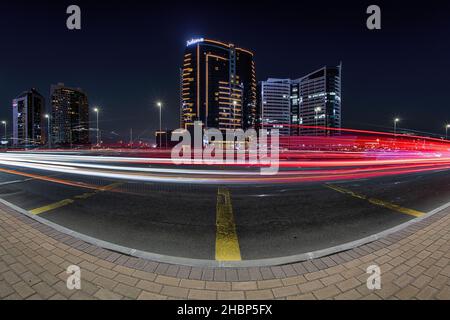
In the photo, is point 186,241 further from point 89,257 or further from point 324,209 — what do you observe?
point 324,209

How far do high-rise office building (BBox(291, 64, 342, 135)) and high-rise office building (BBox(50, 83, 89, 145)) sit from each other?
143617mm

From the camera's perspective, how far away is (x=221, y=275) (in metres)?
3.01

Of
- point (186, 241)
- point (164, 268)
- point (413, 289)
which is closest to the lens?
point (413, 289)

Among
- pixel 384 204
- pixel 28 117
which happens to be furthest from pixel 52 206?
pixel 28 117

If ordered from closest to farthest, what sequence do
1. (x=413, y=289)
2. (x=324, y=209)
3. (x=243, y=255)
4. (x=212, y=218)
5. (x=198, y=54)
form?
(x=413, y=289), (x=243, y=255), (x=212, y=218), (x=324, y=209), (x=198, y=54)

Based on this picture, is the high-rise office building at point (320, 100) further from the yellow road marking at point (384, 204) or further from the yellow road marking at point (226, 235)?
the yellow road marking at point (226, 235)

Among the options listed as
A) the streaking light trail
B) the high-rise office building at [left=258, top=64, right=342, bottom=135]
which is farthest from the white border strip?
the high-rise office building at [left=258, top=64, right=342, bottom=135]

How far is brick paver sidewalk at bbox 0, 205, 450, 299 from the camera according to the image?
262cm

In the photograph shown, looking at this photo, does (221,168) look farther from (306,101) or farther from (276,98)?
(306,101)

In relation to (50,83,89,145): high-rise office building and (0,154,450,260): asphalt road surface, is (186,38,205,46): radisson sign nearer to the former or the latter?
(50,83,89,145): high-rise office building

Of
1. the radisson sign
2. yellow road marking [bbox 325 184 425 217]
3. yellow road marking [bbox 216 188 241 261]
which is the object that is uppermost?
the radisson sign

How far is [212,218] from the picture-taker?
5.41 meters
